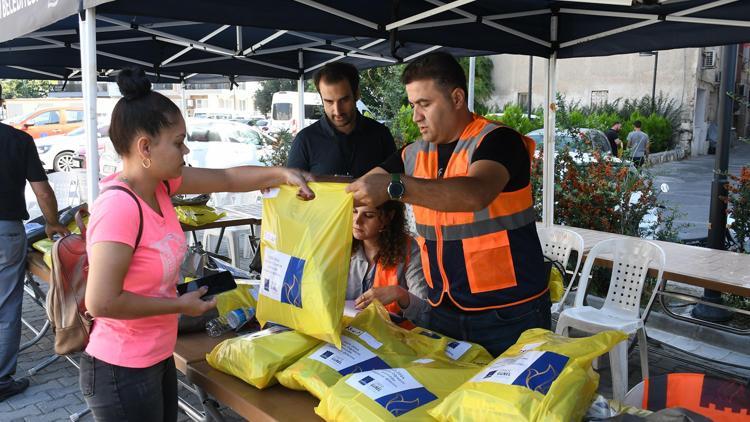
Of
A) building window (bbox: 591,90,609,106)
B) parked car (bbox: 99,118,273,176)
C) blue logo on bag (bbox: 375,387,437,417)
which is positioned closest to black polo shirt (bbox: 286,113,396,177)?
blue logo on bag (bbox: 375,387,437,417)

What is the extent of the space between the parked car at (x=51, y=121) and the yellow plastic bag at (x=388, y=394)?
59.9 ft

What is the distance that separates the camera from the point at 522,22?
4.29 m

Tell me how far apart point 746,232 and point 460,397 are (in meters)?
4.75

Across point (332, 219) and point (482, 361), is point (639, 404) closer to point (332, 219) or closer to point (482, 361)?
point (482, 361)

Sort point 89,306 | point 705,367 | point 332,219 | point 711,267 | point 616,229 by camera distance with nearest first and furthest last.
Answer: point 89,306 → point 332,219 → point 711,267 → point 705,367 → point 616,229

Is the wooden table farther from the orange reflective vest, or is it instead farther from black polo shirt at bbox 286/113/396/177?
black polo shirt at bbox 286/113/396/177

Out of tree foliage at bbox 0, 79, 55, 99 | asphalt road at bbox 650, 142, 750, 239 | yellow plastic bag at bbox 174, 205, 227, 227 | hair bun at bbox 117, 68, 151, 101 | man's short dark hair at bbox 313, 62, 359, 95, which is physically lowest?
asphalt road at bbox 650, 142, 750, 239

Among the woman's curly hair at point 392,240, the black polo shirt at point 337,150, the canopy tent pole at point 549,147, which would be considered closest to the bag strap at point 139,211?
the woman's curly hair at point 392,240

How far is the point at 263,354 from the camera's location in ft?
6.00

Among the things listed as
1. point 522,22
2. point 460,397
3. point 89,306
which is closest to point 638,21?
point 522,22

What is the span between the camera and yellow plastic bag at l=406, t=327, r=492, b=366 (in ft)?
6.26

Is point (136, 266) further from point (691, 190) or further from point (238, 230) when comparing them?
point (691, 190)

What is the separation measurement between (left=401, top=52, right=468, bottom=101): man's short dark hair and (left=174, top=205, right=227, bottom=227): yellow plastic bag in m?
3.23

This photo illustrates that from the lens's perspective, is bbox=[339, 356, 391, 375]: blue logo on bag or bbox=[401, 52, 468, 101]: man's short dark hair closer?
bbox=[339, 356, 391, 375]: blue logo on bag
